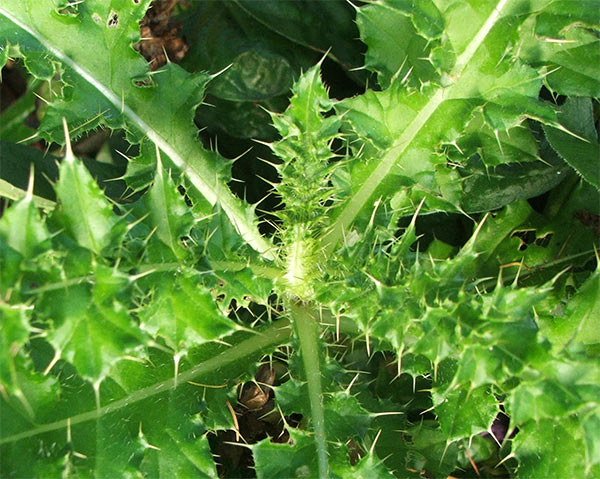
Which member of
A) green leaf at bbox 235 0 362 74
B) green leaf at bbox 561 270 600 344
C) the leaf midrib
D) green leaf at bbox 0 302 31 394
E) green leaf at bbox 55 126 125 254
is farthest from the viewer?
green leaf at bbox 235 0 362 74

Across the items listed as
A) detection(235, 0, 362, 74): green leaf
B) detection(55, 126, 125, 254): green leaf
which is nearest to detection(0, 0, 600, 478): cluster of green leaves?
detection(55, 126, 125, 254): green leaf

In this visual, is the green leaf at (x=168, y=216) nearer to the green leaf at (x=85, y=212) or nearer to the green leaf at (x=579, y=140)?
the green leaf at (x=85, y=212)

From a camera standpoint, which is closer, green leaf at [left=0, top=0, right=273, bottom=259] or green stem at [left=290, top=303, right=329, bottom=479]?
green stem at [left=290, top=303, right=329, bottom=479]

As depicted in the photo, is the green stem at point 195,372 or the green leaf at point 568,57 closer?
the green stem at point 195,372

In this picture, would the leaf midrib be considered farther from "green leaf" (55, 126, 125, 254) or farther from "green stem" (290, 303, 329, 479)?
"green leaf" (55, 126, 125, 254)

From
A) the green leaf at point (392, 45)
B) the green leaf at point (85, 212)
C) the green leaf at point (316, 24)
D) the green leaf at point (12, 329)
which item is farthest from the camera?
the green leaf at point (316, 24)

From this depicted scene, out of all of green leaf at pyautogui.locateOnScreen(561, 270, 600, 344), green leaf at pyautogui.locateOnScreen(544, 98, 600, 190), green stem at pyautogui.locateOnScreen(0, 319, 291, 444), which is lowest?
green stem at pyautogui.locateOnScreen(0, 319, 291, 444)

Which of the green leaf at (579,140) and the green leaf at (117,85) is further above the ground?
the green leaf at (117,85)

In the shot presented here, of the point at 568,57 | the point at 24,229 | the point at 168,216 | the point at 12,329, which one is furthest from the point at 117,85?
the point at 568,57

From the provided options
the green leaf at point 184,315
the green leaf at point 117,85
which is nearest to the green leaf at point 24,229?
the green leaf at point 184,315
